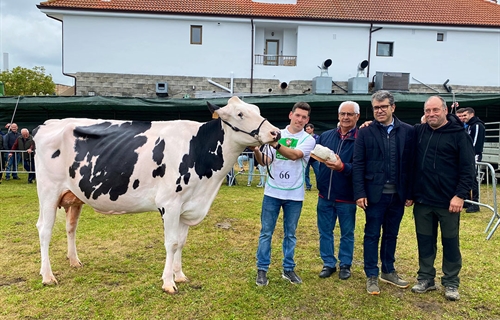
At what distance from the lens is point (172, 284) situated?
3604 millimetres

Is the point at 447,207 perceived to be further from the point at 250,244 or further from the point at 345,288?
the point at 250,244

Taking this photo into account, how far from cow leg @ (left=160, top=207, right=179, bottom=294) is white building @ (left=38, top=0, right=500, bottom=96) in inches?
678

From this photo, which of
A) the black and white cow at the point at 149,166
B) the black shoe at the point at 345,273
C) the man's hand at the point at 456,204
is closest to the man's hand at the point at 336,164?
the black and white cow at the point at 149,166

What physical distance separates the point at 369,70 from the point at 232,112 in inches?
786

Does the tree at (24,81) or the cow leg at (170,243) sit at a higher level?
the tree at (24,81)

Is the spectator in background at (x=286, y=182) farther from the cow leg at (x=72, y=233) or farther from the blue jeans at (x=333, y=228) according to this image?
the cow leg at (x=72, y=233)

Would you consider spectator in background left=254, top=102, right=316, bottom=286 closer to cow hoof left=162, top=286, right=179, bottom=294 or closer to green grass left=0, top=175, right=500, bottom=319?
green grass left=0, top=175, right=500, bottom=319

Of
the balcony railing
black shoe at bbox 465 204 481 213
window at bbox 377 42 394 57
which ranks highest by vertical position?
window at bbox 377 42 394 57

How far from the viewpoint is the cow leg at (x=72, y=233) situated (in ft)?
13.8

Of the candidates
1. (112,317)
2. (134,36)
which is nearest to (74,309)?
(112,317)

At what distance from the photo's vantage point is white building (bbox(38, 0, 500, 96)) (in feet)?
63.6

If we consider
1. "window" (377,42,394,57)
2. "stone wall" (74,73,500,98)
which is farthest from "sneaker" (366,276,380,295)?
"window" (377,42,394,57)

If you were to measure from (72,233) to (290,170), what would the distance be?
9.36 feet

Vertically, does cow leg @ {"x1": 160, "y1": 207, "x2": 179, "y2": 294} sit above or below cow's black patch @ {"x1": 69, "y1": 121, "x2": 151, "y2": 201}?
below
